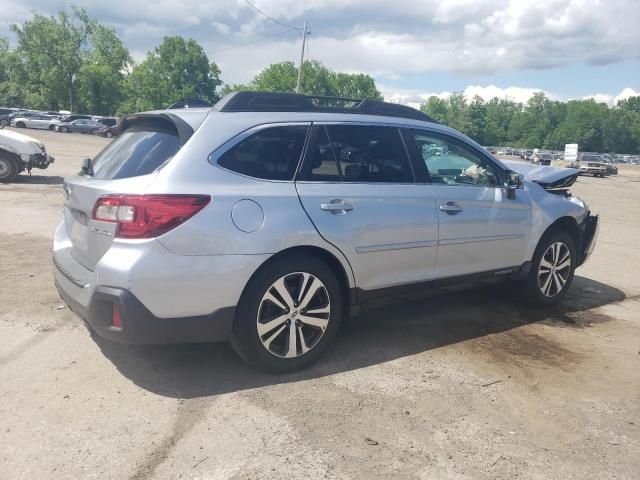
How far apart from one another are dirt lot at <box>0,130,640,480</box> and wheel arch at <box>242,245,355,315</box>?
47cm

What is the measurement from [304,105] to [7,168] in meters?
11.5

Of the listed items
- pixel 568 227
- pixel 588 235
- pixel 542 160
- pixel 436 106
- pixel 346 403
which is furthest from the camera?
pixel 436 106

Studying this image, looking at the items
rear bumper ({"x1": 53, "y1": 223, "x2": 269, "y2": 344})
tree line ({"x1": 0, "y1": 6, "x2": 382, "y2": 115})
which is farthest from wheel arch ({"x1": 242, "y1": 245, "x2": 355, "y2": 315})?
tree line ({"x1": 0, "y1": 6, "x2": 382, "y2": 115})

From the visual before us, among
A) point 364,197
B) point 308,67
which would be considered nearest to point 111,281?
point 364,197

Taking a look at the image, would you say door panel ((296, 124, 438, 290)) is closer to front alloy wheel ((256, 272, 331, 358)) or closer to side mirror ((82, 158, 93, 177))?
front alloy wheel ((256, 272, 331, 358))

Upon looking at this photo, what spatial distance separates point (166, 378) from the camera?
3617mm

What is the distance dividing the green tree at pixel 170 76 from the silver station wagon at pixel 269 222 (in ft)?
279

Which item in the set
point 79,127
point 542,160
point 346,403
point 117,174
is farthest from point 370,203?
point 542,160

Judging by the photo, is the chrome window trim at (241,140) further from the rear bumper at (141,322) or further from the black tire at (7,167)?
the black tire at (7,167)

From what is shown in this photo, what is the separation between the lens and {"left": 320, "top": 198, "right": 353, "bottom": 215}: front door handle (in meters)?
3.69

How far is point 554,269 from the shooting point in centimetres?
536

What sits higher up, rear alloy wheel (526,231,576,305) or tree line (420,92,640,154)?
tree line (420,92,640,154)

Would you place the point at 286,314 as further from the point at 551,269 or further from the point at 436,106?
the point at 436,106

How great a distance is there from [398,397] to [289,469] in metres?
1.01
